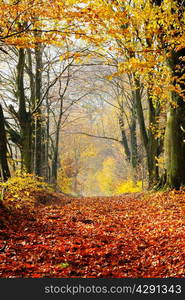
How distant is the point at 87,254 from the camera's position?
612cm

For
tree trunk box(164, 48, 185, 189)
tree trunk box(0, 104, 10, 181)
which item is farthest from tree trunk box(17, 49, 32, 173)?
tree trunk box(164, 48, 185, 189)

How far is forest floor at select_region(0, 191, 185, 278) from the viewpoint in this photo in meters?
5.24

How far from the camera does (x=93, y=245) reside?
22.1ft

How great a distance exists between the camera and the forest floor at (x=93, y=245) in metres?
5.24

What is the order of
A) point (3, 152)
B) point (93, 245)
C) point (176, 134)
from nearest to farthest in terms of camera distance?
point (93, 245) → point (3, 152) → point (176, 134)

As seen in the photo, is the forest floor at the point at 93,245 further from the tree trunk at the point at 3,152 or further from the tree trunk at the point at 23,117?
the tree trunk at the point at 23,117

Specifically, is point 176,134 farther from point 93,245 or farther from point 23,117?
point 93,245

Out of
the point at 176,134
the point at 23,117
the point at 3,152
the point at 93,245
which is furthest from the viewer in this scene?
the point at 23,117

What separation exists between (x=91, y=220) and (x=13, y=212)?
7.65 feet

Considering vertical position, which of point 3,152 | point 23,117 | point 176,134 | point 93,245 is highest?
point 23,117

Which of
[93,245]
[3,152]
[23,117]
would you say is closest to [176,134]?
[3,152]

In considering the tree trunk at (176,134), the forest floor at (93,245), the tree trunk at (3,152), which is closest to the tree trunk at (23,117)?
the tree trunk at (3,152)

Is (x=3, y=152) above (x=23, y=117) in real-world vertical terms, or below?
A: below

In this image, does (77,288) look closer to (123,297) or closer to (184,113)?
(123,297)
